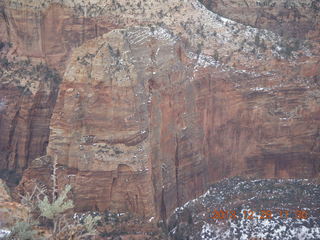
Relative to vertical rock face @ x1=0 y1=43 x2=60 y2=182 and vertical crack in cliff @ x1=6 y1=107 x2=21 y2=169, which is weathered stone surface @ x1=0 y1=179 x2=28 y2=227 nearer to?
vertical rock face @ x1=0 y1=43 x2=60 y2=182

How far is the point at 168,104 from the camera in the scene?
28406 mm

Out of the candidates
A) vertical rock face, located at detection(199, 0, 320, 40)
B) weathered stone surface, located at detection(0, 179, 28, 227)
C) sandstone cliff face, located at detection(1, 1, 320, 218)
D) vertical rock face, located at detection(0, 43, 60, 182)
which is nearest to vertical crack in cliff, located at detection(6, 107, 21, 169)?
vertical rock face, located at detection(0, 43, 60, 182)

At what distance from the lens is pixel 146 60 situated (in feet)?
88.7

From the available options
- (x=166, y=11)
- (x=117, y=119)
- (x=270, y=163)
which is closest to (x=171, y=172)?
(x=117, y=119)

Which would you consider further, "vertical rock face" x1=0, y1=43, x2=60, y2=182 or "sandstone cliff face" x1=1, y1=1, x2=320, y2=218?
"vertical rock face" x1=0, y1=43, x2=60, y2=182

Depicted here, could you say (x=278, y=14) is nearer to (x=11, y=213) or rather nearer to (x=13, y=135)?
(x=13, y=135)

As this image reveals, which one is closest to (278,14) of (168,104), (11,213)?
→ (168,104)

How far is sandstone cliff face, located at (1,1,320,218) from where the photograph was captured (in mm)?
25953

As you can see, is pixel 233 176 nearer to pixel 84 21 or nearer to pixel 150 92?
pixel 150 92

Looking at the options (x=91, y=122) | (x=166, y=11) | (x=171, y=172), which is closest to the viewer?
(x=91, y=122)

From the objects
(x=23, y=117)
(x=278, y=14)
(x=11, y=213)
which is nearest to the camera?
(x=11, y=213)

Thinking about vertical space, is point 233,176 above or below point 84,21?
below

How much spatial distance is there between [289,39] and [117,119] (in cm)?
1443

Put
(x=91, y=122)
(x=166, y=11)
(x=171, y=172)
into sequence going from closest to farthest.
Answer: (x=91, y=122) < (x=171, y=172) < (x=166, y=11)
